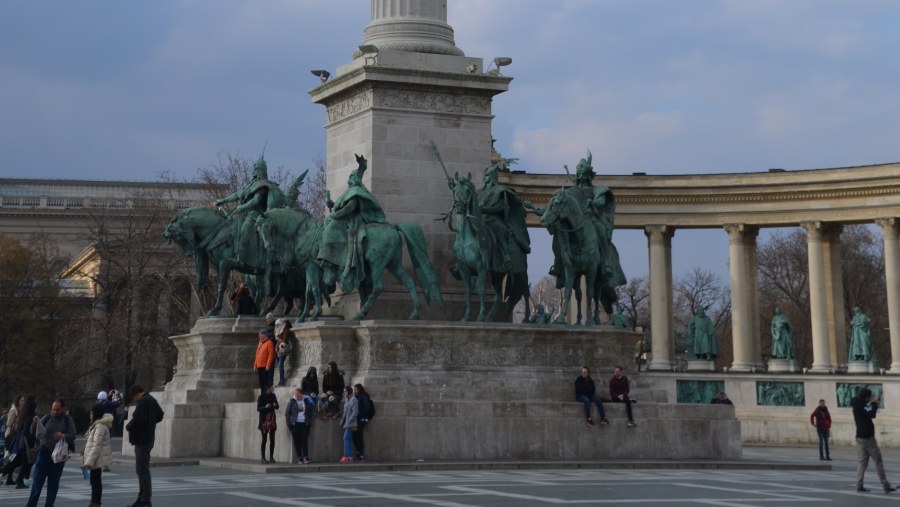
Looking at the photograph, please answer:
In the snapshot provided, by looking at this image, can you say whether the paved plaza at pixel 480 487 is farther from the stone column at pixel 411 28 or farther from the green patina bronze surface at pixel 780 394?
the green patina bronze surface at pixel 780 394

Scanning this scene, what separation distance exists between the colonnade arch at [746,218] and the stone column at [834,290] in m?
0.04

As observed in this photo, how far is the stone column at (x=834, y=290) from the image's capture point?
190 ft

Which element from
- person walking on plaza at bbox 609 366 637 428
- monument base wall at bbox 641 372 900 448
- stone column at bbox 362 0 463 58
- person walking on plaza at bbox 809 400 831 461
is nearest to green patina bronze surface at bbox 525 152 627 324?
person walking on plaza at bbox 609 366 637 428

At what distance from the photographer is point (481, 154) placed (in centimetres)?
3045

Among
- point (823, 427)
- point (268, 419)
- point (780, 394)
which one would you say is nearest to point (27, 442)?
point (268, 419)

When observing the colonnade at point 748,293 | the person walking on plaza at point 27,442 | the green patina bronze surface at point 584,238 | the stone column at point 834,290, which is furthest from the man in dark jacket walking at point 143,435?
the stone column at point 834,290

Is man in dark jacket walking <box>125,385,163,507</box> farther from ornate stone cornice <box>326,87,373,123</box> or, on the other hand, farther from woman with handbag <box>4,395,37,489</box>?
ornate stone cornice <box>326,87,373,123</box>

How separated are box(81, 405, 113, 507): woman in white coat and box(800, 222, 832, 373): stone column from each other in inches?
1639

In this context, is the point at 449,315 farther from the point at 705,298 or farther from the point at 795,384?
the point at 705,298

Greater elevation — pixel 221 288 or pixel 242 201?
pixel 242 201

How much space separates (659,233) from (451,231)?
2960 cm

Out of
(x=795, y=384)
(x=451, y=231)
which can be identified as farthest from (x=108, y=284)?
(x=451, y=231)

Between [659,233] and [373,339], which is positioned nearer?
[373,339]

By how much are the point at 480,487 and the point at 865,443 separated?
6.86 m
